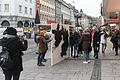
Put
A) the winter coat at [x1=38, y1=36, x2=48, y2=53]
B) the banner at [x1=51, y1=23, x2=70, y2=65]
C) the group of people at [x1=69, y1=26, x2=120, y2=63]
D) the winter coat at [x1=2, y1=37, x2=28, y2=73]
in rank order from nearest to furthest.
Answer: the winter coat at [x1=2, y1=37, x2=28, y2=73] < the winter coat at [x1=38, y1=36, x2=48, y2=53] < the banner at [x1=51, y1=23, x2=70, y2=65] < the group of people at [x1=69, y1=26, x2=120, y2=63]

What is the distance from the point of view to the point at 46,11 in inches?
4235

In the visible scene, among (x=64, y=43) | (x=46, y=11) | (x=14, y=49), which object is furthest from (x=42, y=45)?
(x=46, y=11)

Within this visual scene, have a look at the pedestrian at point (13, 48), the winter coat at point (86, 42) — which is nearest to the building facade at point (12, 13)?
the winter coat at point (86, 42)

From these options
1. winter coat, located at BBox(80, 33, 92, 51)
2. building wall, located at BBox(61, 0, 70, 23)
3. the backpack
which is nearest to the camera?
the backpack

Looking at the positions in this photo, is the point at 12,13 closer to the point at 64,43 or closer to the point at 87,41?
the point at 64,43

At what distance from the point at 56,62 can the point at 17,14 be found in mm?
54830

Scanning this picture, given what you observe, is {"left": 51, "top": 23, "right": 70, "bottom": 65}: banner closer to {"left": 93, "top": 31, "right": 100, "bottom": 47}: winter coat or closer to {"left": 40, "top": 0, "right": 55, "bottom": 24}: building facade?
{"left": 93, "top": 31, "right": 100, "bottom": 47}: winter coat

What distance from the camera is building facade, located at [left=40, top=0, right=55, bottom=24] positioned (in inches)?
3917

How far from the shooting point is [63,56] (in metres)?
20.4

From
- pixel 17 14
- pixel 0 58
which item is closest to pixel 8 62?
pixel 0 58

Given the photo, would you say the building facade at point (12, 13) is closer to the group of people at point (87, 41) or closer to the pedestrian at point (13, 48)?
the group of people at point (87, 41)

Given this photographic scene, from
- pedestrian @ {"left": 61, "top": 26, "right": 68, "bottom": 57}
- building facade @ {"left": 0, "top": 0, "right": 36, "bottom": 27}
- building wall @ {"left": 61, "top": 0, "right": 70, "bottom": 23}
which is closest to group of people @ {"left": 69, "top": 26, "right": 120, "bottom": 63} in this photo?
pedestrian @ {"left": 61, "top": 26, "right": 68, "bottom": 57}

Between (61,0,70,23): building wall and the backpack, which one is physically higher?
(61,0,70,23): building wall

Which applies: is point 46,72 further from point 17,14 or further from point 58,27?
point 17,14
